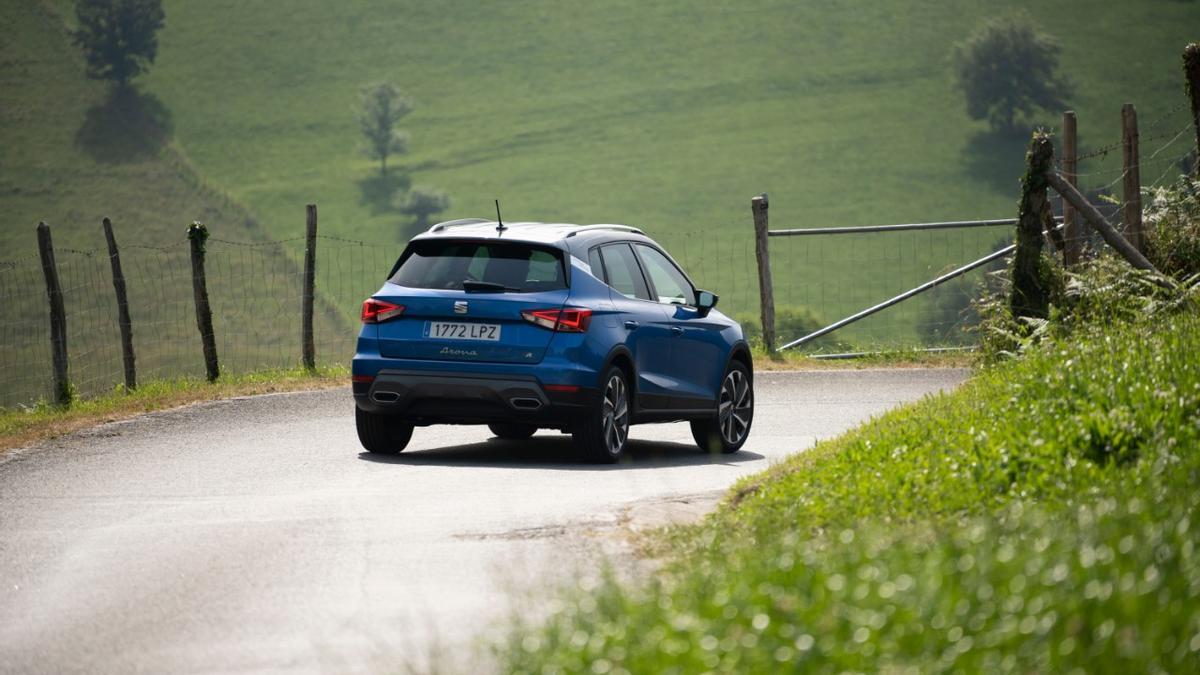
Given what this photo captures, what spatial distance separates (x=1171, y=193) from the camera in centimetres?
1769

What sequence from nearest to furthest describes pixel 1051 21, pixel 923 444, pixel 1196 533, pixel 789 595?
pixel 789 595, pixel 1196 533, pixel 923 444, pixel 1051 21

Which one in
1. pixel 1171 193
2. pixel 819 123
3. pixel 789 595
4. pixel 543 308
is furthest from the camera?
pixel 819 123

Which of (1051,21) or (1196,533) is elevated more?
(1051,21)

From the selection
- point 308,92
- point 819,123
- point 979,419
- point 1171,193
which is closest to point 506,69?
point 308,92

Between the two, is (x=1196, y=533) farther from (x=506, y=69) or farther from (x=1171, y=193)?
(x=506, y=69)

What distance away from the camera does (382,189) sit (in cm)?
10075

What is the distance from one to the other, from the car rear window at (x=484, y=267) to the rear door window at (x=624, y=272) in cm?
67

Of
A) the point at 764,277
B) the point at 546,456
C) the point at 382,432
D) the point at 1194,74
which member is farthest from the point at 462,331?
the point at 764,277

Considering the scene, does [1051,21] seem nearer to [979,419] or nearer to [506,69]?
[506,69]

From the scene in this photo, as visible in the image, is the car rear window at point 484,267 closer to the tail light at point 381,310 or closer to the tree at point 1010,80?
the tail light at point 381,310

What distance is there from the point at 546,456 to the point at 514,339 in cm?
159

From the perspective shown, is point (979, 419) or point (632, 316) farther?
point (632, 316)

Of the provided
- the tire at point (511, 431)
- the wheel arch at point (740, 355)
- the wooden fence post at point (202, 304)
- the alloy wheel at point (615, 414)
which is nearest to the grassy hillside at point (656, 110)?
the wooden fence post at point (202, 304)

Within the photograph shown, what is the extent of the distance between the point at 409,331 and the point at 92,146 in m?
97.6
